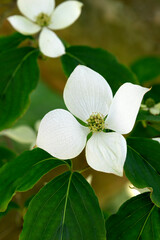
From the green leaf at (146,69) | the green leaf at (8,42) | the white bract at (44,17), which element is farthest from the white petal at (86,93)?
the green leaf at (146,69)

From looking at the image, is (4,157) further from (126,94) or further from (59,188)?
(126,94)

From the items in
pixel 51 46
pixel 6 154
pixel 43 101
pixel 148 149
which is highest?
pixel 51 46

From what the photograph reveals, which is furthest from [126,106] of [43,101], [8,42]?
[43,101]

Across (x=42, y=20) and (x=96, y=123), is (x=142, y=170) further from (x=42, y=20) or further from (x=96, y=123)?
(x=42, y=20)

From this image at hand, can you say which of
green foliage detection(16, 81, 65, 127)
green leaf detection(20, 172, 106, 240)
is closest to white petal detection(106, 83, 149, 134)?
green leaf detection(20, 172, 106, 240)

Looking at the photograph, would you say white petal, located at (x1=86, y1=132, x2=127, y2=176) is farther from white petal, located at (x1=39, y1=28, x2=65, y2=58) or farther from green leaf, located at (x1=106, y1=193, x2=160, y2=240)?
white petal, located at (x1=39, y1=28, x2=65, y2=58)

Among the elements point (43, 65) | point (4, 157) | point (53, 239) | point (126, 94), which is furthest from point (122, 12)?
point (53, 239)
